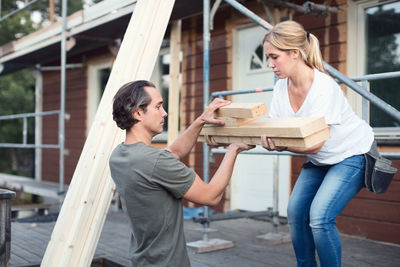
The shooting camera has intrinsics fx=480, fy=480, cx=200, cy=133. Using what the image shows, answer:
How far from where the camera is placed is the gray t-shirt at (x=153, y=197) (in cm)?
216

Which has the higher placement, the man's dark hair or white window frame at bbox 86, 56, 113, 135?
white window frame at bbox 86, 56, 113, 135

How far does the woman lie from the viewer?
8.04 ft

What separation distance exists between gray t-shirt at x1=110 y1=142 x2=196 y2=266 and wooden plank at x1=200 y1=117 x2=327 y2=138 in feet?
1.40

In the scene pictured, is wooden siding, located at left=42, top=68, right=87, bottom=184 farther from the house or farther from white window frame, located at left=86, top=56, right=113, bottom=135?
white window frame, located at left=86, top=56, right=113, bottom=135

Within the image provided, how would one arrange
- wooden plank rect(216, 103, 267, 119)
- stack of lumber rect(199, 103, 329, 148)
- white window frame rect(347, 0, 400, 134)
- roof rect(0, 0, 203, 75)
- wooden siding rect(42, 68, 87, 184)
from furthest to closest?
1. wooden siding rect(42, 68, 87, 184)
2. roof rect(0, 0, 203, 75)
3. white window frame rect(347, 0, 400, 134)
4. wooden plank rect(216, 103, 267, 119)
5. stack of lumber rect(199, 103, 329, 148)

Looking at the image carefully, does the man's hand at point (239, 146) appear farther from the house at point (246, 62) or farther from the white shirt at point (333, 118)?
the house at point (246, 62)

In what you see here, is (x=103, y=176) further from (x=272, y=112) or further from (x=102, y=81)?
(x=102, y=81)

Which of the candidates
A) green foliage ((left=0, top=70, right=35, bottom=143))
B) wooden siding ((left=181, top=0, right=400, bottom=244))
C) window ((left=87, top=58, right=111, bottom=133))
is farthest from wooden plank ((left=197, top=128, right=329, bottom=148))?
green foliage ((left=0, top=70, right=35, bottom=143))

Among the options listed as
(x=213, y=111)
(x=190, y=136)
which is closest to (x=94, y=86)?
(x=190, y=136)

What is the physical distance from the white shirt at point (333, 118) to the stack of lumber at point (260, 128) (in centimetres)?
13

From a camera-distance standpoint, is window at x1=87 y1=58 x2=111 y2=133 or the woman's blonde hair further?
window at x1=87 y1=58 x2=111 y2=133

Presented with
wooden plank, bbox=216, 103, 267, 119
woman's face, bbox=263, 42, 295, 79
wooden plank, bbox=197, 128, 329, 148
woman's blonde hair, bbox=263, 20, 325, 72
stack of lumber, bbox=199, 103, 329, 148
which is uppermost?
woman's blonde hair, bbox=263, 20, 325, 72

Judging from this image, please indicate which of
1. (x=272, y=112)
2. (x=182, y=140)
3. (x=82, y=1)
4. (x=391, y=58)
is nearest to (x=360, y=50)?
(x=391, y=58)

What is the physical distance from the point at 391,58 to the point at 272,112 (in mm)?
2770
